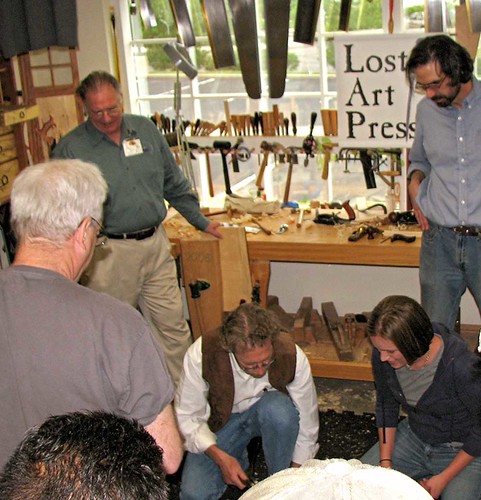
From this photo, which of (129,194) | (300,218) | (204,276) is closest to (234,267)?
(204,276)

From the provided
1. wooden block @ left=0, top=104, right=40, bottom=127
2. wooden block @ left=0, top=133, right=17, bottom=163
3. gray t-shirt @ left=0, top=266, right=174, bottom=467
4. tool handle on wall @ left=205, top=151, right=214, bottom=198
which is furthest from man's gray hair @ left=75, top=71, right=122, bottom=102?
gray t-shirt @ left=0, top=266, right=174, bottom=467

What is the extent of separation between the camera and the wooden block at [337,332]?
3.83 meters

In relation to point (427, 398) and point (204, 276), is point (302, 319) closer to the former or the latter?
point (204, 276)

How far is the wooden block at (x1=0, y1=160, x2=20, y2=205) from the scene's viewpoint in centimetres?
377

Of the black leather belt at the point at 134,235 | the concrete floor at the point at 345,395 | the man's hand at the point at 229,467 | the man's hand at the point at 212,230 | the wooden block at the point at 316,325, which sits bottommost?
the concrete floor at the point at 345,395

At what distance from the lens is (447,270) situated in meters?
3.12

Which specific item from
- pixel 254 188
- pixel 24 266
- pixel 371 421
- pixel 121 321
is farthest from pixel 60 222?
pixel 254 188

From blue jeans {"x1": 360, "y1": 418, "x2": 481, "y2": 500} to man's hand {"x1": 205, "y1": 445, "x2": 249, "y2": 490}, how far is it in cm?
46

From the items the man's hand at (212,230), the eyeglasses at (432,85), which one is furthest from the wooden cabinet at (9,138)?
the eyeglasses at (432,85)

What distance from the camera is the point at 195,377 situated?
110 inches

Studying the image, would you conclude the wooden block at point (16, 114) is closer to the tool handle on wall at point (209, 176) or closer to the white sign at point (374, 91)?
the tool handle on wall at point (209, 176)

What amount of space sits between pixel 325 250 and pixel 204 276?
2.14ft

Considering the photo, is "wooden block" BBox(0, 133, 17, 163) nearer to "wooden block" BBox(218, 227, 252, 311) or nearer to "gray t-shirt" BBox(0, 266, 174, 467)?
"wooden block" BBox(218, 227, 252, 311)

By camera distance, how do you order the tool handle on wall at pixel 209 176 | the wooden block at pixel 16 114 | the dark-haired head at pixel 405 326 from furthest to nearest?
the tool handle on wall at pixel 209 176 < the wooden block at pixel 16 114 < the dark-haired head at pixel 405 326
